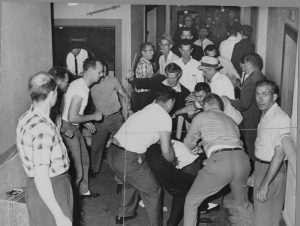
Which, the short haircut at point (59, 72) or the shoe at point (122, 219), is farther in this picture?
the shoe at point (122, 219)

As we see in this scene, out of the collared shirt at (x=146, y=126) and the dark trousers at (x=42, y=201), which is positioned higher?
the collared shirt at (x=146, y=126)

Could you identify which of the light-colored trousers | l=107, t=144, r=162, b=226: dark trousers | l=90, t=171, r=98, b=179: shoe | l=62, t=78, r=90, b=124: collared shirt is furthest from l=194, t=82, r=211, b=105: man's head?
l=90, t=171, r=98, b=179: shoe

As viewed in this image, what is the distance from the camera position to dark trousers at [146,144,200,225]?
276 centimetres

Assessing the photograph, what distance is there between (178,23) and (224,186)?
849mm

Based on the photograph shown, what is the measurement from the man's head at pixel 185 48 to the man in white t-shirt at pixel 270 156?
1.21ft

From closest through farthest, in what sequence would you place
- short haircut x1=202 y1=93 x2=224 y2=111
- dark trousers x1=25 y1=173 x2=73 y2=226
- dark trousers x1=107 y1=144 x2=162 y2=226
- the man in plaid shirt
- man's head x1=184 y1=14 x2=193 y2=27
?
1. the man in plaid shirt
2. dark trousers x1=25 y1=173 x2=73 y2=226
3. man's head x1=184 y1=14 x2=193 y2=27
4. short haircut x1=202 y1=93 x2=224 y2=111
5. dark trousers x1=107 y1=144 x2=162 y2=226

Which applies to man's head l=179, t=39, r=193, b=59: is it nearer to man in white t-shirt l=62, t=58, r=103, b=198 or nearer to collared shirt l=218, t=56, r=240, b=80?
collared shirt l=218, t=56, r=240, b=80

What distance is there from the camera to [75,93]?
2689 millimetres

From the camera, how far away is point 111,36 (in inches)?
103

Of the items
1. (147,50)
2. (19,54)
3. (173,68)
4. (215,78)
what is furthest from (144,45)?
(19,54)

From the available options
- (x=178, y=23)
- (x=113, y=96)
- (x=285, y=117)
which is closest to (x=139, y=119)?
(x=113, y=96)

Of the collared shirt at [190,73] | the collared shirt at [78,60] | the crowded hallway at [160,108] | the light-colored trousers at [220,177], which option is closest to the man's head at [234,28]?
the crowded hallway at [160,108]

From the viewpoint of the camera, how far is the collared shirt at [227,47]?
2615 mm

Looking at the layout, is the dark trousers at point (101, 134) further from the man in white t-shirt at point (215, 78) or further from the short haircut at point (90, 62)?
the man in white t-shirt at point (215, 78)
